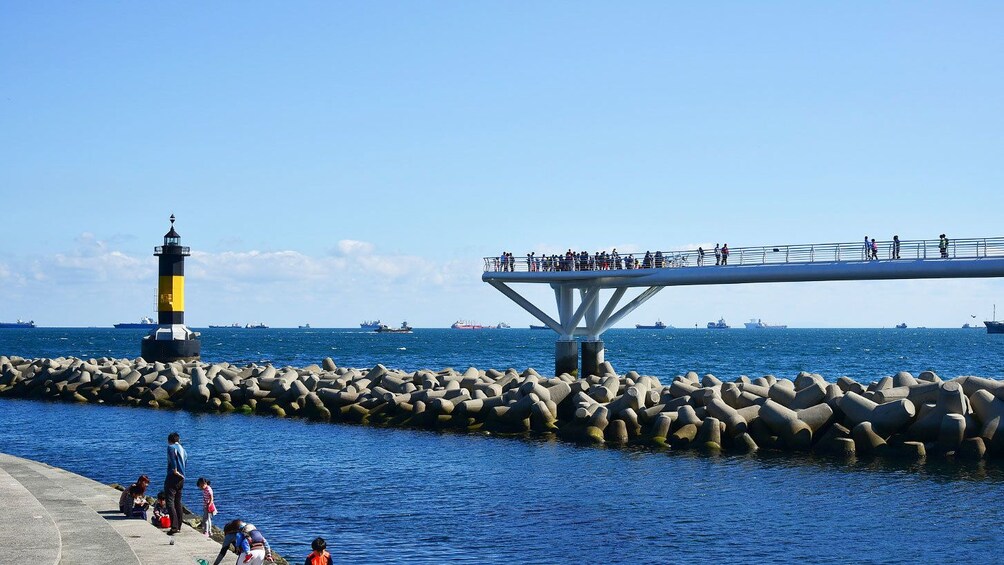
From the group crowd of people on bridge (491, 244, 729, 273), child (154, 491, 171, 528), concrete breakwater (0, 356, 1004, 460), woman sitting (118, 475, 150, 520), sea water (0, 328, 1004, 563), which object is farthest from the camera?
crowd of people on bridge (491, 244, 729, 273)

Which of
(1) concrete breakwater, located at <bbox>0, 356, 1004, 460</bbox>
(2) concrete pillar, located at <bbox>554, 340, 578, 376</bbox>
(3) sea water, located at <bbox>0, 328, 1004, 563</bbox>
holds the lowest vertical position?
(3) sea water, located at <bbox>0, 328, 1004, 563</bbox>

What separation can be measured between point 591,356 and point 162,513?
3207 cm

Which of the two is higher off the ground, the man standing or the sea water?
the man standing

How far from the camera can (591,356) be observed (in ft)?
154

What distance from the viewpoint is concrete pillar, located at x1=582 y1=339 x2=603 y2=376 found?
46375 millimetres

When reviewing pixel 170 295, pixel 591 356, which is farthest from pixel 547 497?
pixel 170 295

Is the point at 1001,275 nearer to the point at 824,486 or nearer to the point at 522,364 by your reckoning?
the point at 824,486

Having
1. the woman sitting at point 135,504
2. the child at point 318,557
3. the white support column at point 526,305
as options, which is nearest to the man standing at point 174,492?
the woman sitting at point 135,504

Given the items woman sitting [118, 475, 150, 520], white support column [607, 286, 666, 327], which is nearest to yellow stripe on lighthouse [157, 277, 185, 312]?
white support column [607, 286, 666, 327]

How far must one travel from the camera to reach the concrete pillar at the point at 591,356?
4638 centimetres

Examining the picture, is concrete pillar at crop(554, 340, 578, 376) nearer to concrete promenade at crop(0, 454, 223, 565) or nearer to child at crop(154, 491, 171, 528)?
concrete promenade at crop(0, 454, 223, 565)

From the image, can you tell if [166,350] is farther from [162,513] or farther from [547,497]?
[162,513]

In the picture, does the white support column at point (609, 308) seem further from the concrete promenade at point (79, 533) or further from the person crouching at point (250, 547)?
the person crouching at point (250, 547)

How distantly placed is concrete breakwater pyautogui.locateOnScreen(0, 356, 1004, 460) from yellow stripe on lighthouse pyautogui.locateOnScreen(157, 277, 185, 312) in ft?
31.3
